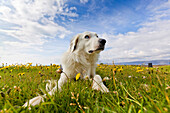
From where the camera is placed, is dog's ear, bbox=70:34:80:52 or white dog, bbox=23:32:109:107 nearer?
white dog, bbox=23:32:109:107

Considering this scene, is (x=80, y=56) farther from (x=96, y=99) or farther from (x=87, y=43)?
(x=96, y=99)

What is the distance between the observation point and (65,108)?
166 centimetres

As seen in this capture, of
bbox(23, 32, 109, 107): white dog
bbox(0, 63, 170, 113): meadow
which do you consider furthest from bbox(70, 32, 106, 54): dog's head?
bbox(0, 63, 170, 113): meadow

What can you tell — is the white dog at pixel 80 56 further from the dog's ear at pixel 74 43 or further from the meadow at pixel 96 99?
the meadow at pixel 96 99

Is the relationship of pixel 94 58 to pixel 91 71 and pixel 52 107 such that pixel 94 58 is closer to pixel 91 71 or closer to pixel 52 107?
pixel 91 71

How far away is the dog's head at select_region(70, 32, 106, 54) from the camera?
329cm

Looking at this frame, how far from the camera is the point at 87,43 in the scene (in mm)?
3559

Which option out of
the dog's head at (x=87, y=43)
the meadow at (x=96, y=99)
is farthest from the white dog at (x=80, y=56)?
the meadow at (x=96, y=99)

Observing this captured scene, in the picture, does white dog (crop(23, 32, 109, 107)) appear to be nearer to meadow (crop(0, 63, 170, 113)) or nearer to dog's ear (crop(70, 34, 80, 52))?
dog's ear (crop(70, 34, 80, 52))

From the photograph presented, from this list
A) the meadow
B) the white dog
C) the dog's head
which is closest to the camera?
the meadow

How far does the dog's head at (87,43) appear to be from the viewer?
3.29 meters

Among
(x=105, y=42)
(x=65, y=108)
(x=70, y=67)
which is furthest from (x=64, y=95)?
(x=105, y=42)

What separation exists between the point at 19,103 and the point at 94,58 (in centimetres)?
252

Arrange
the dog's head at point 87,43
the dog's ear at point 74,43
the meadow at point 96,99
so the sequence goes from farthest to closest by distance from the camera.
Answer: the dog's ear at point 74,43 < the dog's head at point 87,43 < the meadow at point 96,99
